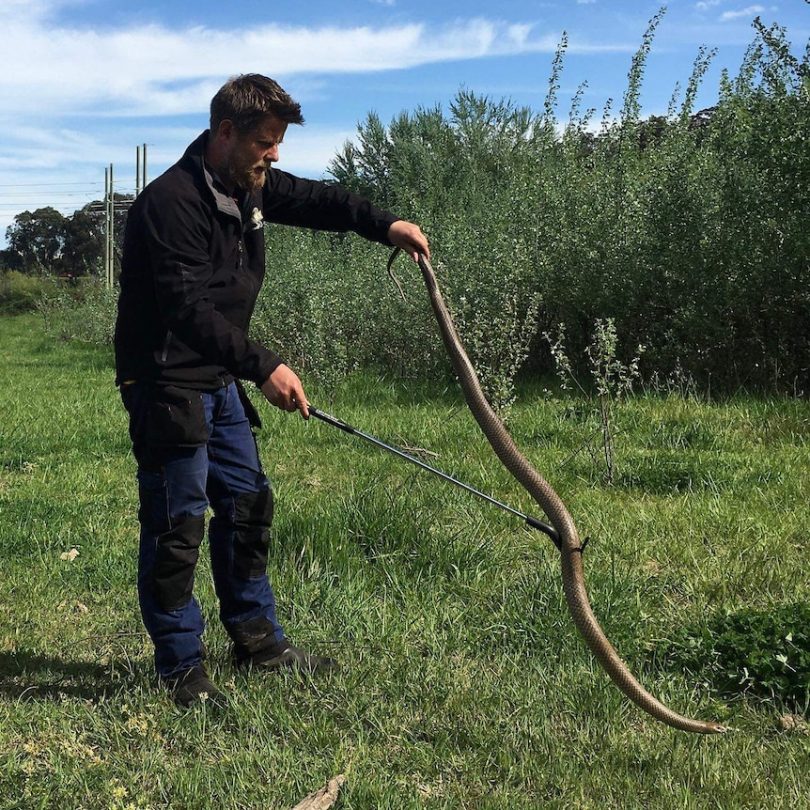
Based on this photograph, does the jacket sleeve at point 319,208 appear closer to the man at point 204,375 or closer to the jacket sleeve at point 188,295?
the man at point 204,375

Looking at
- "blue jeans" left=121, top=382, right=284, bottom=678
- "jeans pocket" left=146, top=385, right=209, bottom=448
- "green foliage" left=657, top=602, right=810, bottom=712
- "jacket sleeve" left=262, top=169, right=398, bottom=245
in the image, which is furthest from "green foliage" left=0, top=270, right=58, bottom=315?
"green foliage" left=657, top=602, right=810, bottom=712

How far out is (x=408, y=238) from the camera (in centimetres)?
340

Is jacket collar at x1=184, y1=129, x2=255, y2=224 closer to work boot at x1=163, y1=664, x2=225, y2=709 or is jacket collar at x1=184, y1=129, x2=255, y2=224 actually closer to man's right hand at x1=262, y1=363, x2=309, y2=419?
man's right hand at x1=262, y1=363, x2=309, y2=419

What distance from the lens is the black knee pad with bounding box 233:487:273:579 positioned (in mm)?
3385

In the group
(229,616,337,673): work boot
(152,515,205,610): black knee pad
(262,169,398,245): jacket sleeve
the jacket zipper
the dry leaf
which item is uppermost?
(262,169,398,245): jacket sleeve

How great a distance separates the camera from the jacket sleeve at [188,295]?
283 cm

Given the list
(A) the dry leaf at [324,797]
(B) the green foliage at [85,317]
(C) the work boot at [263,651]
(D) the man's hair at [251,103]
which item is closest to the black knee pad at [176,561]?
(C) the work boot at [263,651]

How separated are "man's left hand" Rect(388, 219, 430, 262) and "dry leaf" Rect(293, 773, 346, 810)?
74.5 inches

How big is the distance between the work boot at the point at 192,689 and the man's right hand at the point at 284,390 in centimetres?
112

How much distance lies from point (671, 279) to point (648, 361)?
91 cm

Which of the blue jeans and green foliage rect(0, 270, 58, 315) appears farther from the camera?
green foliage rect(0, 270, 58, 315)

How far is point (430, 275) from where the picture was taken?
3170 mm

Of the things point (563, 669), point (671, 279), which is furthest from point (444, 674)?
point (671, 279)

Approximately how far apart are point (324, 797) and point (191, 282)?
5.49 ft
